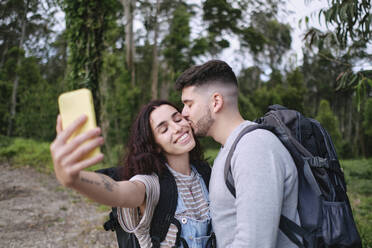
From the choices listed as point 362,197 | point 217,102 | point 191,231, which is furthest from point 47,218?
point 362,197

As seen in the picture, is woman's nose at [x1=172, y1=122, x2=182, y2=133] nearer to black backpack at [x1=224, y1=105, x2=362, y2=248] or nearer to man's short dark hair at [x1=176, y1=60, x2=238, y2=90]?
man's short dark hair at [x1=176, y1=60, x2=238, y2=90]

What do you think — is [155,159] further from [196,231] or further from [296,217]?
[296,217]

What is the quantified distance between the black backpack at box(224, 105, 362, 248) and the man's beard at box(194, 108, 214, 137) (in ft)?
1.08

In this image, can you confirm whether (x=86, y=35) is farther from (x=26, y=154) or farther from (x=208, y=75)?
(x=26, y=154)

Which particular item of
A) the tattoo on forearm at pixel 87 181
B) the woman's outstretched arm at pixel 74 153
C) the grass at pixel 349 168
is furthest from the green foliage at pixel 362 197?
the woman's outstretched arm at pixel 74 153

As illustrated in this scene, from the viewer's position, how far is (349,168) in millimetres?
10602

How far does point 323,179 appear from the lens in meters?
1.42

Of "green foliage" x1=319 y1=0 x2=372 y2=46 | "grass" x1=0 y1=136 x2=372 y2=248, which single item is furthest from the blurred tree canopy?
"grass" x1=0 y1=136 x2=372 y2=248

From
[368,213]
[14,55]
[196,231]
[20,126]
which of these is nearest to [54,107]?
[20,126]

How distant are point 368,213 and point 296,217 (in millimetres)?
5516

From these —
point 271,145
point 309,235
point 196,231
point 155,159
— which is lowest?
point 196,231

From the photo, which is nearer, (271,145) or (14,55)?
(271,145)

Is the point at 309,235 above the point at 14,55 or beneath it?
beneath

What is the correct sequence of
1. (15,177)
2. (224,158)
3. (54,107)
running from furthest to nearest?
(54,107) → (15,177) → (224,158)
